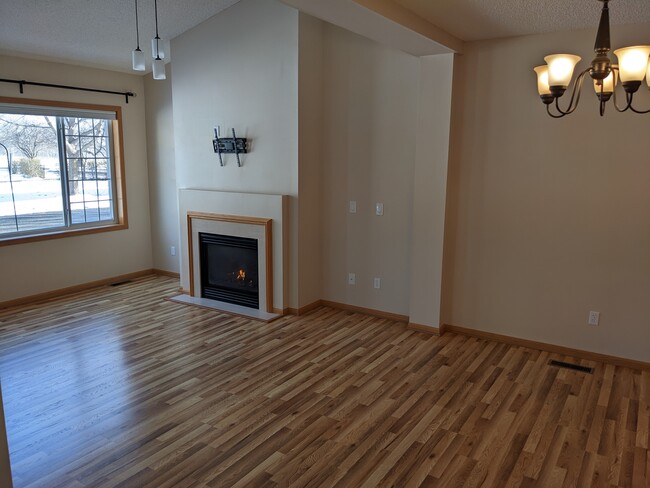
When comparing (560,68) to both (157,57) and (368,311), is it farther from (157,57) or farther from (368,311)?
(368,311)

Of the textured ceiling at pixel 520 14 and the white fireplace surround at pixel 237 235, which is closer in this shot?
the textured ceiling at pixel 520 14

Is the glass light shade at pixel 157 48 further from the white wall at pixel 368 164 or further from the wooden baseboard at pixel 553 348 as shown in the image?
the wooden baseboard at pixel 553 348

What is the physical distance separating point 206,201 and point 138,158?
1684 mm

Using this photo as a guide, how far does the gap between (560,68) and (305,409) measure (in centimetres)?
246

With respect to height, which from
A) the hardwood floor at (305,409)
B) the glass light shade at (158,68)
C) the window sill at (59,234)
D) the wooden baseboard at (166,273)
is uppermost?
the glass light shade at (158,68)

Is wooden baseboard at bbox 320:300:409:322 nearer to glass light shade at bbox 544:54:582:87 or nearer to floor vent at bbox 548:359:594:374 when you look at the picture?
floor vent at bbox 548:359:594:374

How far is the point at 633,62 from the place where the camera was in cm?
219

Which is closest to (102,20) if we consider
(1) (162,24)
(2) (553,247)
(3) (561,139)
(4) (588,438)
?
(1) (162,24)

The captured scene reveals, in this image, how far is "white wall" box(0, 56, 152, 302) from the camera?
17.1 ft

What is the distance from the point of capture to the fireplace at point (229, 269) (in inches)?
203

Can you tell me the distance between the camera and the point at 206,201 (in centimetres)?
530

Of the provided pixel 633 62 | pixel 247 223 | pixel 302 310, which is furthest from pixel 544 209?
pixel 247 223

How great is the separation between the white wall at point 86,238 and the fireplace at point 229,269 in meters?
1.52

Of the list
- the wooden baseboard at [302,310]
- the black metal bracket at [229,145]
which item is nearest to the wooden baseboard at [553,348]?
the wooden baseboard at [302,310]
